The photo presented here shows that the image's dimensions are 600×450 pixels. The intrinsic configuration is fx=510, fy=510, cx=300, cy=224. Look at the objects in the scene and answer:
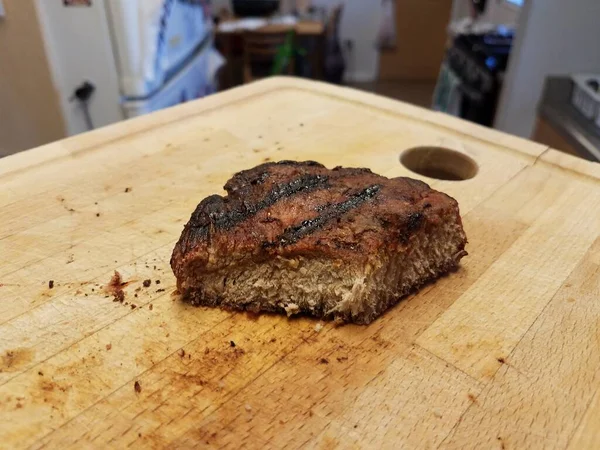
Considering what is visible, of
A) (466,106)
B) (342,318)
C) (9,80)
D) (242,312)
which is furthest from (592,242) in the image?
(9,80)

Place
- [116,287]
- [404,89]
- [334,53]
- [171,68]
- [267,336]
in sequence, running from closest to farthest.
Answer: [267,336] → [116,287] → [171,68] → [334,53] → [404,89]

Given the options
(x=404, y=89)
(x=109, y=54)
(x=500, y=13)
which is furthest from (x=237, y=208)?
(x=404, y=89)

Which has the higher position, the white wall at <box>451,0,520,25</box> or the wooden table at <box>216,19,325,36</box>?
the white wall at <box>451,0,520,25</box>

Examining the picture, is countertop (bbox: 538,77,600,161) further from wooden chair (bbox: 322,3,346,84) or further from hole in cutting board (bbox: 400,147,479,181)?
wooden chair (bbox: 322,3,346,84)

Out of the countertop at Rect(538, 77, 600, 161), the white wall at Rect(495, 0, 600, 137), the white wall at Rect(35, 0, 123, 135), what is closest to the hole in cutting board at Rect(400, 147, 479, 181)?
the countertop at Rect(538, 77, 600, 161)

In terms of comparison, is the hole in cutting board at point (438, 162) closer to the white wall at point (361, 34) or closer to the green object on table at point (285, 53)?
the green object on table at point (285, 53)

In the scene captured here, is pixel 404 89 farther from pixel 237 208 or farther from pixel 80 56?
pixel 237 208

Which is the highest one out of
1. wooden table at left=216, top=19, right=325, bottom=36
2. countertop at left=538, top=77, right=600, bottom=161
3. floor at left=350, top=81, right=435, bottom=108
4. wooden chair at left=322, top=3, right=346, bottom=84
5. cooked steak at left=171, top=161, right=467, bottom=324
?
cooked steak at left=171, top=161, right=467, bottom=324
